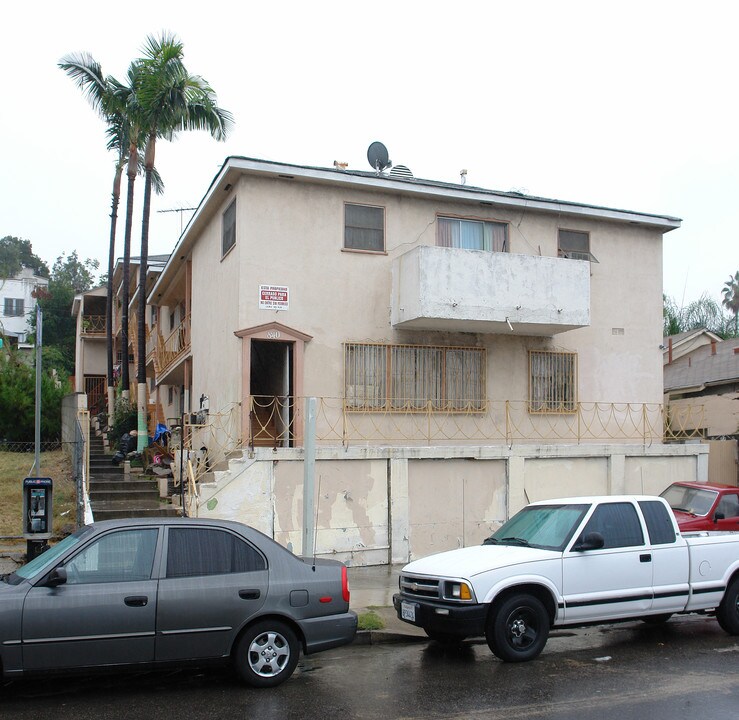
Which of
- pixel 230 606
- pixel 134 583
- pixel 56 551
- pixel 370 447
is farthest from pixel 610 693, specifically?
pixel 370 447

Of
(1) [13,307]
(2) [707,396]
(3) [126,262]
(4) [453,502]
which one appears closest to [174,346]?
(3) [126,262]

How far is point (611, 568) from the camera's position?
29.6 ft

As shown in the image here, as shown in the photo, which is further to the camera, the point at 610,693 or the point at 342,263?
the point at 342,263

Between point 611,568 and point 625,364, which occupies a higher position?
point 625,364

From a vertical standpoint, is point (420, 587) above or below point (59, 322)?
below

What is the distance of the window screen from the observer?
7.39 meters

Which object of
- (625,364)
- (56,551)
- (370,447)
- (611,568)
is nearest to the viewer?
(56,551)

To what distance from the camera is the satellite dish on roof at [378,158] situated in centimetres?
1789

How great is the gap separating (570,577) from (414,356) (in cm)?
860

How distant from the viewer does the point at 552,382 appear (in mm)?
18250

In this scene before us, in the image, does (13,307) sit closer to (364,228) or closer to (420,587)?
(364,228)

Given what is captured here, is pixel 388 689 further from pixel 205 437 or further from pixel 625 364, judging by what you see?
pixel 625 364

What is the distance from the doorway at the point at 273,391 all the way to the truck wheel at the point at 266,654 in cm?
728

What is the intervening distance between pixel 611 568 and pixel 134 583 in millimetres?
4934
